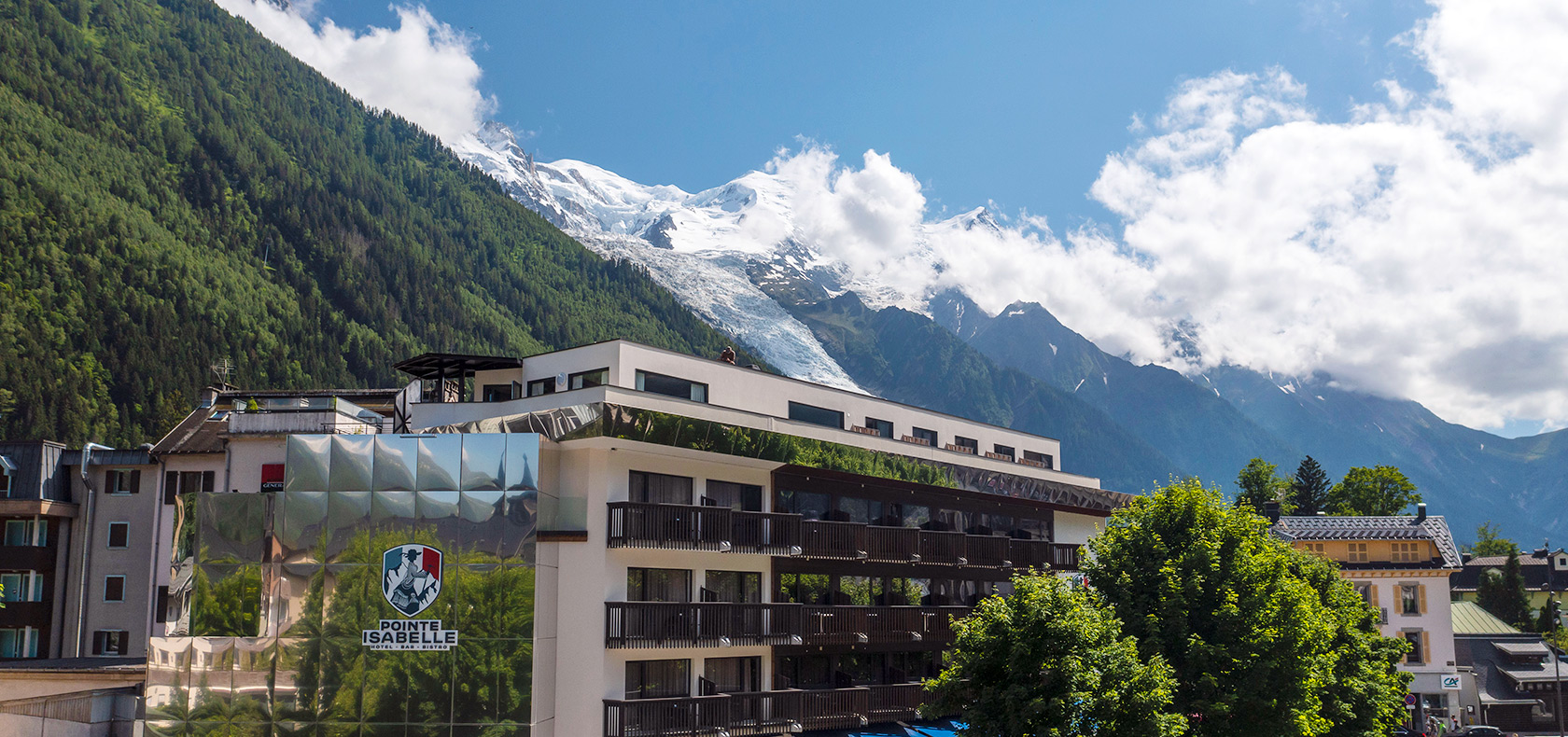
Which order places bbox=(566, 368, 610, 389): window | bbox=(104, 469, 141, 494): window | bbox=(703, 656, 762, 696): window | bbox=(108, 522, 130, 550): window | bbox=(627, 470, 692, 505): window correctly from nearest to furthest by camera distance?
bbox=(627, 470, 692, 505): window < bbox=(703, 656, 762, 696): window < bbox=(566, 368, 610, 389): window < bbox=(108, 522, 130, 550): window < bbox=(104, 469, 141, 494): window

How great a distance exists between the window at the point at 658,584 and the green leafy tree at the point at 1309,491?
9789 cm

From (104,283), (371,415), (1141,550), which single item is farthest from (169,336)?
(1141,550)

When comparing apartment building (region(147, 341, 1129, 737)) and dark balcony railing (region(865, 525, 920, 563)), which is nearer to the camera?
apartment building (region(147, 341, 1129, 737))

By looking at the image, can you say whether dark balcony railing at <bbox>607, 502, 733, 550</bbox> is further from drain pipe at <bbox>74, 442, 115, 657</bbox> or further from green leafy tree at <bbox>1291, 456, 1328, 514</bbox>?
green leafy tree at <bbox>1291, 456, 1328, 514</bbox>

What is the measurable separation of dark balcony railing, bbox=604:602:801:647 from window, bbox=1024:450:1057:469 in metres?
23.5

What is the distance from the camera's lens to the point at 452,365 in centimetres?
4562

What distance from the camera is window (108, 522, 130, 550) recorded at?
57250 millimetres

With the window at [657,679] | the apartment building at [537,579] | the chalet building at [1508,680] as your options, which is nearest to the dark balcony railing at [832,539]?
the apartment building at [537,579]

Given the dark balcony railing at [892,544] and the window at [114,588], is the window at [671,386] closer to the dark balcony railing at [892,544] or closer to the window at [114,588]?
the dark balcony railing at [892,544]

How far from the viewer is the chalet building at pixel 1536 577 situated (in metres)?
119

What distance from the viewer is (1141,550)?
37.1m

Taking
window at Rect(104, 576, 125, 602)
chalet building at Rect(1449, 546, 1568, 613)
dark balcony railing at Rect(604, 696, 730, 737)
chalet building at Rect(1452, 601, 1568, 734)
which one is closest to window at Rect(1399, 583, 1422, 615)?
chalet building at Rect(1452, 601, 1568, 734)

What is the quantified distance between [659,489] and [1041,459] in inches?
1173

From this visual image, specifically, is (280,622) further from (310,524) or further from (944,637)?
(944,637)
